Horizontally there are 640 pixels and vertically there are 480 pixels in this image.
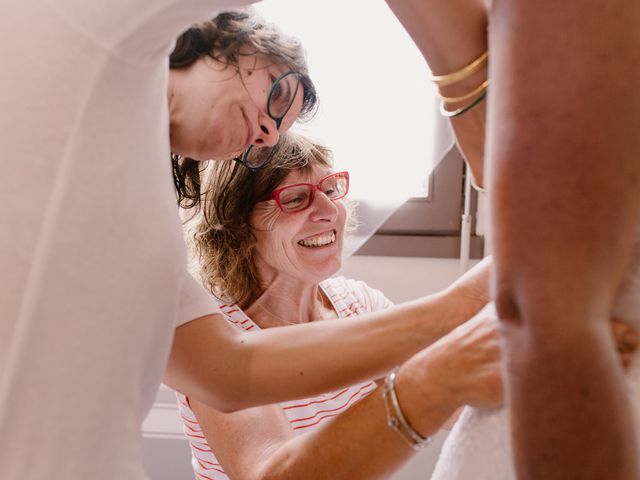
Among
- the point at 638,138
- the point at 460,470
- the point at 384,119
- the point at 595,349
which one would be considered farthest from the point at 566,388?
the point at 384,119

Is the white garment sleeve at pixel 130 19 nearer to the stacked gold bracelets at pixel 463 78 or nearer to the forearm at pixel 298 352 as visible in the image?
the stacked gold bracelets at pixel 463 78

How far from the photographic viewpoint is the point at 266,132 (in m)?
0.78

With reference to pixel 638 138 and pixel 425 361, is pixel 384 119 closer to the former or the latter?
pixel 425 361

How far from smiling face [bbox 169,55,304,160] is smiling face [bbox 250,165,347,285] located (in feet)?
1.69

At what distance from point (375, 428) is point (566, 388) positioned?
0.42 m

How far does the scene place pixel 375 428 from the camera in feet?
2.47

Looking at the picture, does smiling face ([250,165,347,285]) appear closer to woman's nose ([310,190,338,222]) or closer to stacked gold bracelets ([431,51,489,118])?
woman's nose ([310,190,338,222])

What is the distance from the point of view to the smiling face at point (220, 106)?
678mm

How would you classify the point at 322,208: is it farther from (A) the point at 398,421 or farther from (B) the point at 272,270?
(A) the point at 398,421

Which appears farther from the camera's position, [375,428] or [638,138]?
[375,428]

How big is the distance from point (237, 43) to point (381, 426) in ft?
1.46

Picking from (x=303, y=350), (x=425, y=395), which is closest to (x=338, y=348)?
(x=303, y=350)

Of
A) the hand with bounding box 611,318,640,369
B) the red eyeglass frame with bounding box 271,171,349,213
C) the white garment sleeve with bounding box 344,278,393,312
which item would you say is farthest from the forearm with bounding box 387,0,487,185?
the white garment sleeve with bounding box 344,278,393,312

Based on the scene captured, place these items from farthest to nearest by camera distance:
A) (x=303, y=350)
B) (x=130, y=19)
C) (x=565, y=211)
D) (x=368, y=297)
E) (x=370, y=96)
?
(x=368, y=297), (x=370, y=96), (x=303, y=350), (x=130, y=19), (x=565, y=211)
